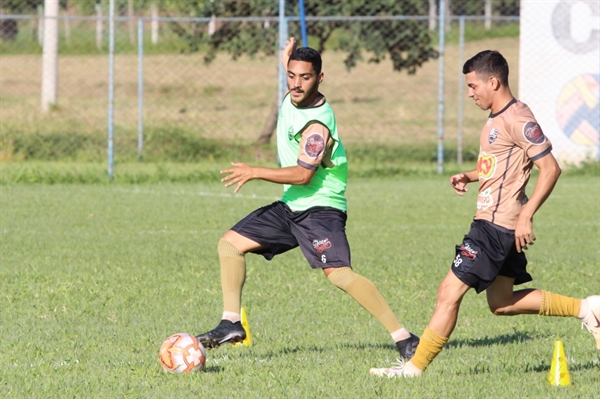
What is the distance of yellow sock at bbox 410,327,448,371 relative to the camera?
223 inches

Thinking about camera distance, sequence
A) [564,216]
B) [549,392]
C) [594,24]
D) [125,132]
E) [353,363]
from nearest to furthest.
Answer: [549,392]
[353,363]
[564,216]
[594,24]
[125,132]

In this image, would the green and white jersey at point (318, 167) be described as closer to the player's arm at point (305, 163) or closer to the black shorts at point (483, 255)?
the player's arm at point (305, 163)

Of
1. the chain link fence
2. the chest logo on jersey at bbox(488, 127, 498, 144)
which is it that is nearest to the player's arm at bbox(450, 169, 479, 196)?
the chest logo on jersey at bbox(488, 127, 498, 144)

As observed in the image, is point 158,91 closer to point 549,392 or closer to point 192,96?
point 192,96

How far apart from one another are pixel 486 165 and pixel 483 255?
0.49 metres

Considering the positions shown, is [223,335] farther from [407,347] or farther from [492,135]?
[492,135]

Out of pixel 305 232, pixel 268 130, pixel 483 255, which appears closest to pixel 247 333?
pixel 305 232

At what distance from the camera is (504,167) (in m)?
5.65

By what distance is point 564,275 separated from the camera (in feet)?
30.0

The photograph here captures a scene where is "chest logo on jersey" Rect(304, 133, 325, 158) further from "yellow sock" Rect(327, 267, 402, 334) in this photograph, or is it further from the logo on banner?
the logo on banner

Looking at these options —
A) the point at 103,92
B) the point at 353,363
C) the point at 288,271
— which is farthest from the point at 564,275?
the point at 103,92

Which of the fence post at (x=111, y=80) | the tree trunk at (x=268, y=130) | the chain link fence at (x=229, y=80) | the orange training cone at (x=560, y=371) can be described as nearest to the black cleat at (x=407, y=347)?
the orange training cone at (x=560, y=371)

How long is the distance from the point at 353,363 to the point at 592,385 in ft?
4.37

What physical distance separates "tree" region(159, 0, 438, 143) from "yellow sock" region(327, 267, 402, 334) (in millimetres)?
13658
